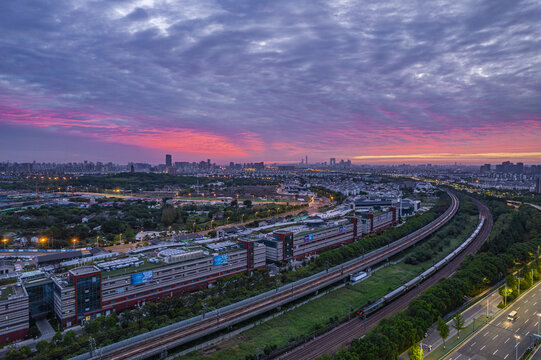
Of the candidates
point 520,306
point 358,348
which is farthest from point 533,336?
point 358,348

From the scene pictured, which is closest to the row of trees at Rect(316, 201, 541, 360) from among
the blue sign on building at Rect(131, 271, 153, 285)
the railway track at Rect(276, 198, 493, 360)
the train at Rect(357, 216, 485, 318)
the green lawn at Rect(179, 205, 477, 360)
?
the railway track at Rect(276, 198, 493, 360)

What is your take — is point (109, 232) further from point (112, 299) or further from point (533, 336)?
point (533, 336)

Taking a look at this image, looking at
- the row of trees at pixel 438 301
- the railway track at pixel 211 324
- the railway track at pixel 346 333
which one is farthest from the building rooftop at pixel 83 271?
the row of trees at pixel 438 301

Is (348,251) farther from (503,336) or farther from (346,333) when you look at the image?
(503,336)

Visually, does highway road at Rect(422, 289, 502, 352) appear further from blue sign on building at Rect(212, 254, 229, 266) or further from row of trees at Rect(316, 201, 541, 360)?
blue sign on building at Rect(212, 254, 229, 266)

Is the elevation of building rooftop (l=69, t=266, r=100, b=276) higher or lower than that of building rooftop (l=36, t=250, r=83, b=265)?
higher

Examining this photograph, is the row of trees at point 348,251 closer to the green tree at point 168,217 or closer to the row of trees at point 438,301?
the row of trees at point 438,301

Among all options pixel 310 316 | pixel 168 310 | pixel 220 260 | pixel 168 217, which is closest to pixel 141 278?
pixel 168 310
